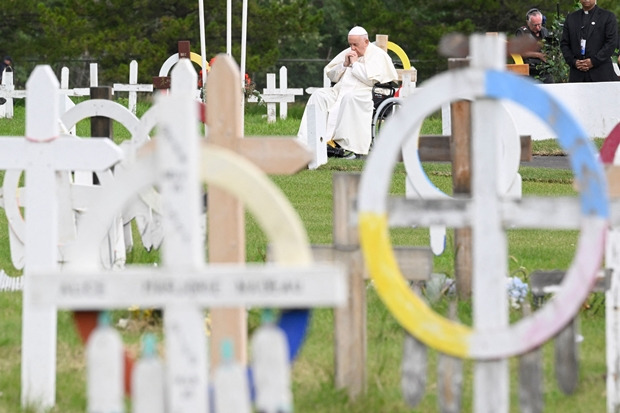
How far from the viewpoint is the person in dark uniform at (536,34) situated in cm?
2062

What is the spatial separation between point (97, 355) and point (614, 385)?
7.13ft

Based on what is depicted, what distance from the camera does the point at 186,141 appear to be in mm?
3293

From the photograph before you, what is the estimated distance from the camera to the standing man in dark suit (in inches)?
714

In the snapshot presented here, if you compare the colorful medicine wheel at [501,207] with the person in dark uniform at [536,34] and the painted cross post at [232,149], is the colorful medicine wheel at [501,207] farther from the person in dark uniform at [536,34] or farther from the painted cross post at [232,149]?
the person in dark uniform at [536,34]

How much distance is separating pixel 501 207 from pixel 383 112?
1408 cm

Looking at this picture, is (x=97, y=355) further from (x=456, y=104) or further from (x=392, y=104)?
(x=392, y=104)

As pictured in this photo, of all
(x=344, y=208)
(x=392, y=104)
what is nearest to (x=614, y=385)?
(x=344, y=208)

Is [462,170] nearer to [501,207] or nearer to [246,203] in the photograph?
[501,207]

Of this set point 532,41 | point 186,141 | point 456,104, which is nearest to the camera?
point 186,141

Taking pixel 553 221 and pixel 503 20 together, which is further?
pixel 503 20

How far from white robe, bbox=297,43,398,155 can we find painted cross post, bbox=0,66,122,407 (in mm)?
12598

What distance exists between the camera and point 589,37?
18312 millimetres

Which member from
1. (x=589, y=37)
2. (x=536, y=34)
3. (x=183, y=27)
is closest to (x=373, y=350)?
(x=589, y=37)

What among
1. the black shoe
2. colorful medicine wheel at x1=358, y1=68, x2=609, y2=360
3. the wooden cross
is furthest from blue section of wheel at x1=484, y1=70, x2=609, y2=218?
the black shoe
